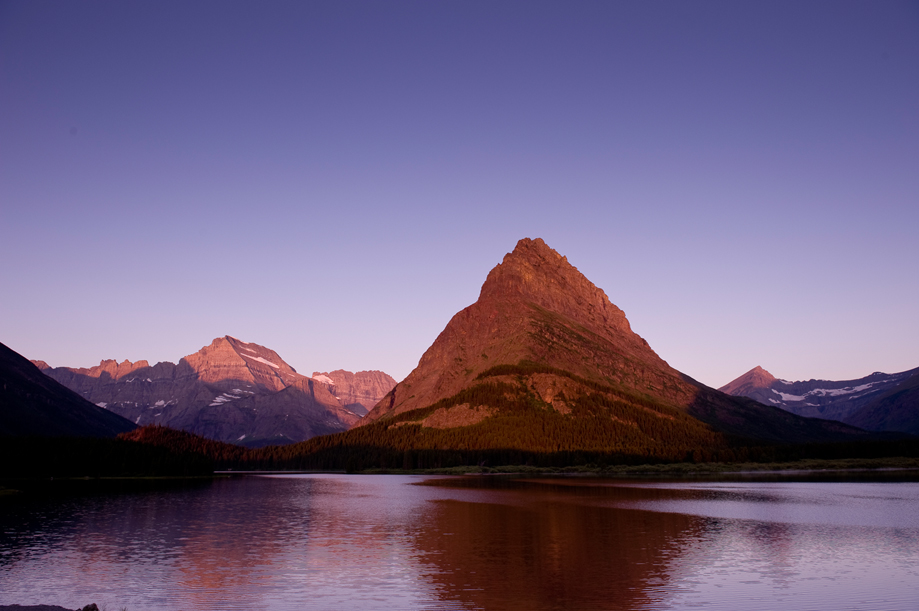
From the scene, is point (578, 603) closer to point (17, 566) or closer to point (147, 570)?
point (147, 570)

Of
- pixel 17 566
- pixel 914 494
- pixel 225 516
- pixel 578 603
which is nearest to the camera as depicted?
pixel 578 603

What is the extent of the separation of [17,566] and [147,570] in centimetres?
1131

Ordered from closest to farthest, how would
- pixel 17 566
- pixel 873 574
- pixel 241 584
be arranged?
pixel 241 584 → pixel 873 574 → pixel 17 566

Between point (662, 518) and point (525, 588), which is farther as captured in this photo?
point (662, 518)

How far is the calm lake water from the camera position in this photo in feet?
139

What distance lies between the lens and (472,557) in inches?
2272

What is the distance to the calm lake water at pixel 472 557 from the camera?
4241cm

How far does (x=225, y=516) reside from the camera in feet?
314

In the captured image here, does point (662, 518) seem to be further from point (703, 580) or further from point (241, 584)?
point (241, 584)

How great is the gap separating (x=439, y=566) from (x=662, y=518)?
43.0m

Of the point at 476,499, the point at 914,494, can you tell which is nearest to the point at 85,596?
the point at 476,499

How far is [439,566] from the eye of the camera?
53781mm

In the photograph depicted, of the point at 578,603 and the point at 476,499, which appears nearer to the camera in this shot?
the point at 578,603

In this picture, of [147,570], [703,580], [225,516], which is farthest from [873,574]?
[225,516]
